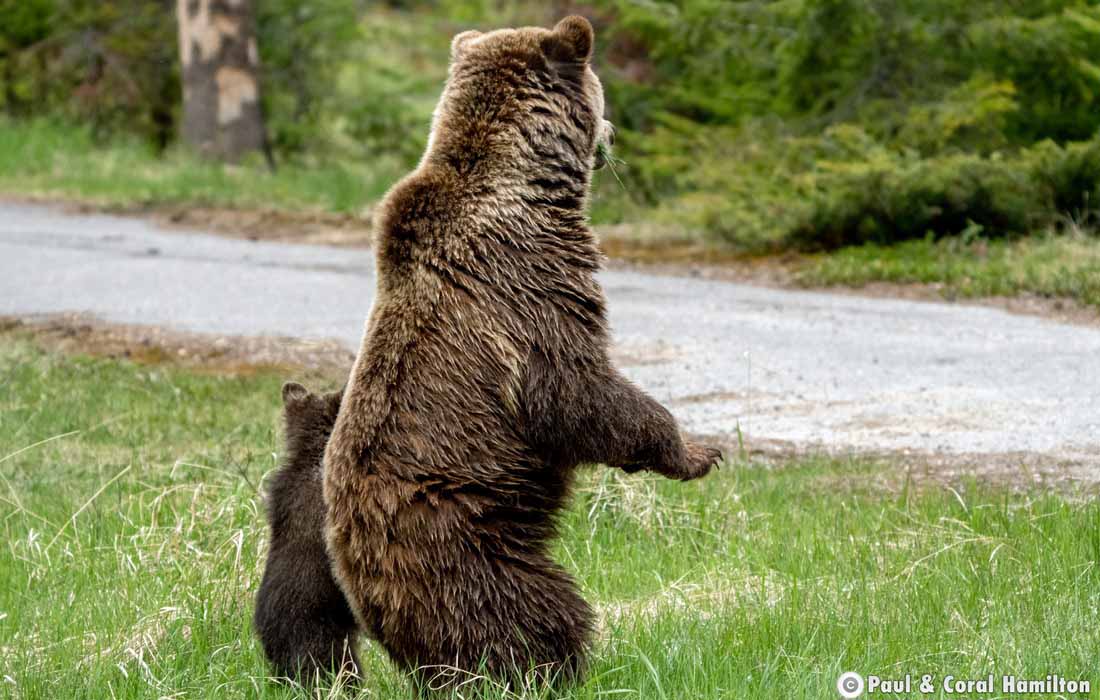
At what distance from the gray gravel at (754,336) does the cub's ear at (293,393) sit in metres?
1.94

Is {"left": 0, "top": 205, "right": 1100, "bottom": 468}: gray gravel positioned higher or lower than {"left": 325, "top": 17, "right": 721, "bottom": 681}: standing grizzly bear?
lower

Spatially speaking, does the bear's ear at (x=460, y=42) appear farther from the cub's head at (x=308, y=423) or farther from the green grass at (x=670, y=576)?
the green grass at (x=670, y=576)

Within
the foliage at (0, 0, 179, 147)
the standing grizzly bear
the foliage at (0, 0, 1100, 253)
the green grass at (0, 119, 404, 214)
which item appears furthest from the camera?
the foliage at (0, 0, 179, 147)

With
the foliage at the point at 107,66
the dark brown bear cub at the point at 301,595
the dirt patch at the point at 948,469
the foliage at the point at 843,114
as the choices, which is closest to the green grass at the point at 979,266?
the foliage at the point at 843,114

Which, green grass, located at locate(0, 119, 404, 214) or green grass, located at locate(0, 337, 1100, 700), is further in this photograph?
green grass, located at locate(0, 119, 404, 214)

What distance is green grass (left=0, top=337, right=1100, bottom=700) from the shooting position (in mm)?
4273

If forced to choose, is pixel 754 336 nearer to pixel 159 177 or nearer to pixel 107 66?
pixel 159 177

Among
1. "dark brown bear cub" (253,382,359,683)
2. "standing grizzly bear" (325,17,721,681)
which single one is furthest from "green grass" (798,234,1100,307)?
"dark brown bear cub" (253,382,359,683)

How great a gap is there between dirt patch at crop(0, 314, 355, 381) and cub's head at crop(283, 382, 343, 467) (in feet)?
13.8

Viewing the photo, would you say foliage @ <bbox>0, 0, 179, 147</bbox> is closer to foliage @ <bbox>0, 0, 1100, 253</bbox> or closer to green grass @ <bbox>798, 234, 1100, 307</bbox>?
foliage @ <bbox>0, 0, 1100, 253</bbox>

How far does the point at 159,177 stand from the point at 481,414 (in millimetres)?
14897

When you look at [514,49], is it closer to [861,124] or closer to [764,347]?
[764,347]

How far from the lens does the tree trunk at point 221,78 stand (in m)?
18.4

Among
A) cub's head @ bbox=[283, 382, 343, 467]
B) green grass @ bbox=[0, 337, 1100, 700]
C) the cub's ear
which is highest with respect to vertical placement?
the cub's ear
